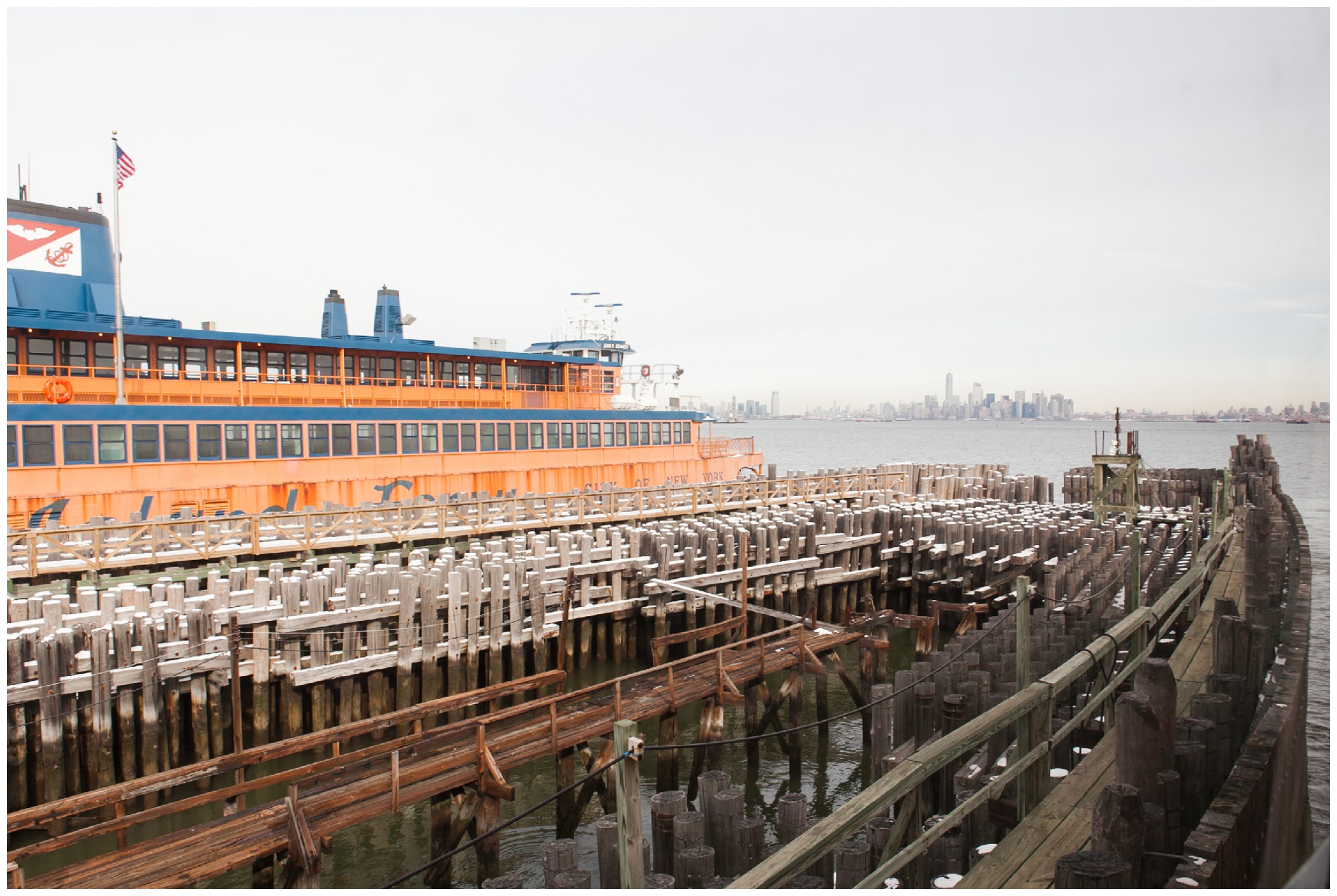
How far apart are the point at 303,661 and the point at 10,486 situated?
42.0 ft

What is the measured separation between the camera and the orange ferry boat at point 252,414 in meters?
21.8

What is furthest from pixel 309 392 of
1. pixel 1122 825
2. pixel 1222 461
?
pixel 1222 461

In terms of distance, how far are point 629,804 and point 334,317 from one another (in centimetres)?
3454

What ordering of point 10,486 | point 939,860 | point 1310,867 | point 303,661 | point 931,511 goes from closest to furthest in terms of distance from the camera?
point 1310,867, point 939,860, point 303,661, point 10,486, point 931,511

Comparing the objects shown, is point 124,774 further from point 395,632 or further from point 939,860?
point 939,860

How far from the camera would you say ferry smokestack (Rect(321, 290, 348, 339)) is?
35.1m

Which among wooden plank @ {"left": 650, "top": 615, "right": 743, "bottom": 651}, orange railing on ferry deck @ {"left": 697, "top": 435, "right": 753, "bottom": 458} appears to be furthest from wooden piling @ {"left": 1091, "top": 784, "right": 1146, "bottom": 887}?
orange railing on ferry deck @ {"left": 697, "top": 435, "right": 753, "bottom": 458}

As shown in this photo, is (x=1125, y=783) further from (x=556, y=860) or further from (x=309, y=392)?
(x=309, y=392)

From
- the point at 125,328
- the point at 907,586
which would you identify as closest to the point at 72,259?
the point at 125,328

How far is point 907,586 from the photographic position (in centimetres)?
2189

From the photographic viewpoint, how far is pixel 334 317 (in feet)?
116

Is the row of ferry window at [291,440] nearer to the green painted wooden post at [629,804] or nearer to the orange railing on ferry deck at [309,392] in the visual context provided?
the orange railing on ferry deck at [309,392]

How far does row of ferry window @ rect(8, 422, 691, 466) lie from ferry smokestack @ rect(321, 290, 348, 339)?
962cm

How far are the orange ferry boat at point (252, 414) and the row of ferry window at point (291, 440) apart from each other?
1.7 inches
